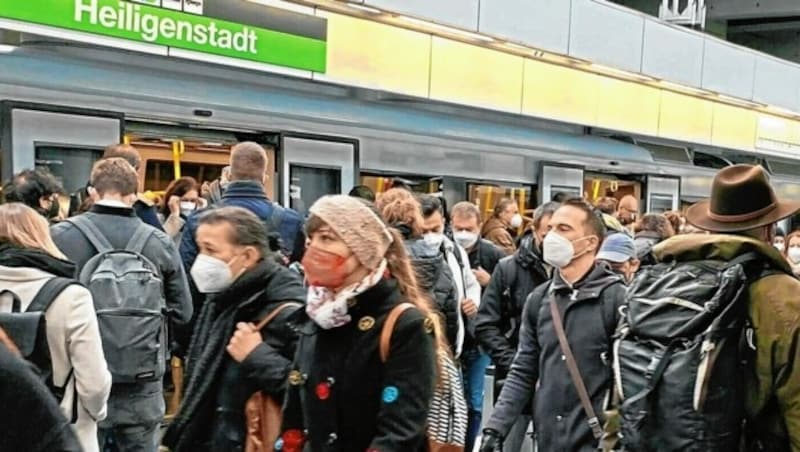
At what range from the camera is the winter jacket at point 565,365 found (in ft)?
13.1

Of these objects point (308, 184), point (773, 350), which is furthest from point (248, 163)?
point (308, 184)

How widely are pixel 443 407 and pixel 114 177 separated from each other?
2.30m

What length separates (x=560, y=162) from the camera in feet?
40.1

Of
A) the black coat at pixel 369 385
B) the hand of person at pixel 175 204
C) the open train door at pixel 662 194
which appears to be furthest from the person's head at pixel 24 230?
the open train door at pixel 662 194

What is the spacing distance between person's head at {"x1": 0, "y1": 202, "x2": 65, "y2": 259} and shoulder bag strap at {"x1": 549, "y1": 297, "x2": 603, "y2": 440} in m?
1.93

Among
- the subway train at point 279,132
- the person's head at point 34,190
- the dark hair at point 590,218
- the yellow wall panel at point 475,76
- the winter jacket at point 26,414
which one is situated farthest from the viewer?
the yellow wall panel at point 475,76

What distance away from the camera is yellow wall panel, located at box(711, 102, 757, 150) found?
1675cm

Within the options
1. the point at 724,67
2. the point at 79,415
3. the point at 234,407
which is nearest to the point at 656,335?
the point at 234,407

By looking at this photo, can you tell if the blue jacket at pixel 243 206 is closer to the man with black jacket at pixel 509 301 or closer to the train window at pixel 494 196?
the man with black jacket at pixel 509 301

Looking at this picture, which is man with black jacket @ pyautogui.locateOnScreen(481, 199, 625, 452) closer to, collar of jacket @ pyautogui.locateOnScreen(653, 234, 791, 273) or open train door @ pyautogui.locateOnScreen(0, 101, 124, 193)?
collar of jacket @ pyautogui.locateOnScreen(653, 234, 791, 273)

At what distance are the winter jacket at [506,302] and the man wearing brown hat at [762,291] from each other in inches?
96.6

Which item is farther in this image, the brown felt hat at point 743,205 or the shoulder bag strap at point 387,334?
the brown felt hat at point 743,205

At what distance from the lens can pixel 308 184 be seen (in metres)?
8.72

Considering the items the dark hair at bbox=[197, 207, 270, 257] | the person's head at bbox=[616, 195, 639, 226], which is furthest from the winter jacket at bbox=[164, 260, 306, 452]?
the person's head at bbox=[616, 195, 639, 226]
